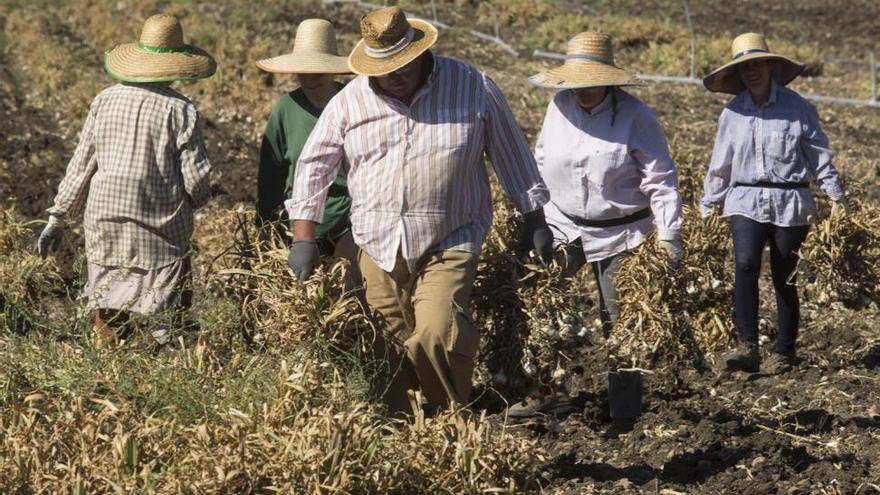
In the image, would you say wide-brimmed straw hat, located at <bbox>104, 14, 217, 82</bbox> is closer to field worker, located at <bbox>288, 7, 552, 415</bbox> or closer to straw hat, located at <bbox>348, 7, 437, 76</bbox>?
field worker, located at <bbox>288, 7, 552, 415</bbox>

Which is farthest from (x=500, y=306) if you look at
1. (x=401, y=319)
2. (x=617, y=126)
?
(x=617, y=126)

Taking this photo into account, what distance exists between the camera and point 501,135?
5137 mm

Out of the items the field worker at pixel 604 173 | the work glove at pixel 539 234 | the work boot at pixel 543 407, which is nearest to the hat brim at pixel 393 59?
the work glove at pixel 539 234

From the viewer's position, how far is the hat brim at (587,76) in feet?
19.1

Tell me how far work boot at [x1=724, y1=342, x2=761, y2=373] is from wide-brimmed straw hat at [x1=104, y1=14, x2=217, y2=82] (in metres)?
2.80

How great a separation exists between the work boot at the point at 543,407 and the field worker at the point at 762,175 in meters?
0.94

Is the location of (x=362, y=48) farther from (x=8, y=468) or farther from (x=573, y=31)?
(x=573, y=31)

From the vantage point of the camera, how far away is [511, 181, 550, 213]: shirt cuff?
5.20 meters

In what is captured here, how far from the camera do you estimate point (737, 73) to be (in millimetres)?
6859

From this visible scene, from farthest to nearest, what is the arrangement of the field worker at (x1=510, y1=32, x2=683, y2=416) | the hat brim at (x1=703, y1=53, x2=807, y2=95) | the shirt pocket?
the hat brim at (x1=703, y1=53, x2=807, y2=95), the shirt pocket, the field worker at (x1=510, y1=32, x2=683, y2=416)

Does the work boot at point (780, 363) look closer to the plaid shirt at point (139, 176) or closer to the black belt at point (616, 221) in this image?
the black belt at point (616, 221)

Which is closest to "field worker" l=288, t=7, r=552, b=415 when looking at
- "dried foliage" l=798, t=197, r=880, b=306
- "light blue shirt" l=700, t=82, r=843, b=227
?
"light blue shirt" l=700, t=82, r=843, b=227

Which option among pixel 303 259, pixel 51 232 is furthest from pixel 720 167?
pixel 51 232

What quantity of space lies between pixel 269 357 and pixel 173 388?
33 cm
